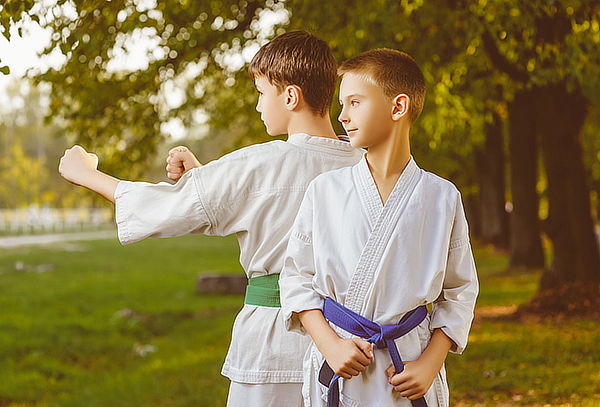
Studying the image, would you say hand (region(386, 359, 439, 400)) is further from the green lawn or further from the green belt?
the green lawn

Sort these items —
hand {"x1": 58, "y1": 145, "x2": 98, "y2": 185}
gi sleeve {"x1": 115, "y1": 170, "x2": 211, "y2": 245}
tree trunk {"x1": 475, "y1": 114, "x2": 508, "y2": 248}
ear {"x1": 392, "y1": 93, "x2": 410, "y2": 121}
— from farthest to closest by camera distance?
tree trunk {"x1": 475, "y1": 114, "x2": 508, "y2": 248} → hand {"x1": 58, "y1": 145, "x2": 98, "y2": 185} → gi sleeve {"x1": 115, "y1": 170, "x2": 211, "y2": 245} → ear {"x1": 392, "y1": 93, "x2": 410, "y2": 121}

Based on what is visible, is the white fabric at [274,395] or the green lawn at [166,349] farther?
the green lawn at [166,349]

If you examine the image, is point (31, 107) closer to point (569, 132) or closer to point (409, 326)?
point (569, 132)

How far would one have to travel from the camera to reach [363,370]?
2.52m

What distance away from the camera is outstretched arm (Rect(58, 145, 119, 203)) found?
9.55 feet

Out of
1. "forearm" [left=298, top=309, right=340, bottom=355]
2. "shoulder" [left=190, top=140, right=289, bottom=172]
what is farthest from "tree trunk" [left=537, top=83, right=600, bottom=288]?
"forearm" [left=298, top=309, right=340, bottom=355]

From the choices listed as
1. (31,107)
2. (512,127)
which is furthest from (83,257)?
(31,107)

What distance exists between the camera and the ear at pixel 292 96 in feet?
9.48

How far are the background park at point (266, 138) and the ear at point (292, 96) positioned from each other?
153 cm

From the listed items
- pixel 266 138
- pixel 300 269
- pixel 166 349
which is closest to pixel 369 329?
pixel 300 269

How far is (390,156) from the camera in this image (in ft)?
8.48

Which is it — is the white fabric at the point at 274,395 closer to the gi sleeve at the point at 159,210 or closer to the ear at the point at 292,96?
the gi sleeve at the point at 159,210

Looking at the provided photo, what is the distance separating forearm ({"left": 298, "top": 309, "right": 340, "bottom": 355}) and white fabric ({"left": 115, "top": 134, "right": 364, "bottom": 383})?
37 cm

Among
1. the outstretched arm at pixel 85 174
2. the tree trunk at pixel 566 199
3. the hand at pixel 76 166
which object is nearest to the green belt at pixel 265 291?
the outstretched arm at pixel 85 174
